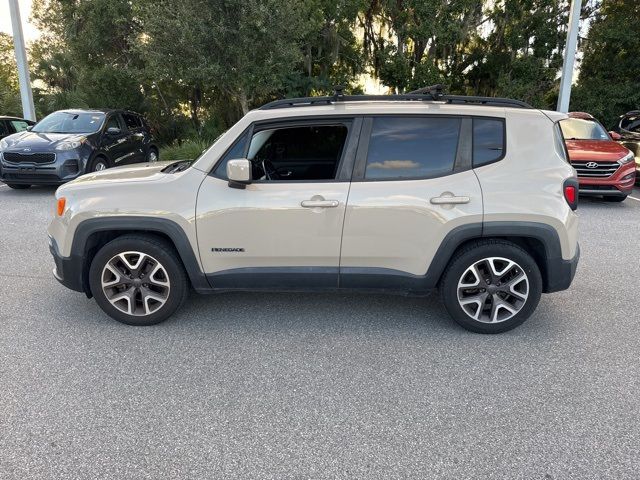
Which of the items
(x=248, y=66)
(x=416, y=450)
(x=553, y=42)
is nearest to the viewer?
(x=416, y=450)

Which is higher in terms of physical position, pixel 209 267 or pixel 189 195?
pixel 189 195

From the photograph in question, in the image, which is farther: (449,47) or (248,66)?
(449,47)

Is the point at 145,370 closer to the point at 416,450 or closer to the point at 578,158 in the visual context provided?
the point at 416,450

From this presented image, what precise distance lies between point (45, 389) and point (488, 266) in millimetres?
3132

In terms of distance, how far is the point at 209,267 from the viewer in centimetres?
365

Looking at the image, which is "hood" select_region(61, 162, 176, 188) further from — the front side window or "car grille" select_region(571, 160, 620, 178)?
"car grille" select_region(571, 160, 620, 178)

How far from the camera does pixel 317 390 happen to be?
2949mm

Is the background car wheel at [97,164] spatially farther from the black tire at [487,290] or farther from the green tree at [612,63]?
the green tree at [612,63]

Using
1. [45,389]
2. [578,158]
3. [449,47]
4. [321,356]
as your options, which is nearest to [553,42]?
[449,47]

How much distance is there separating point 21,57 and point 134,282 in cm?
1399

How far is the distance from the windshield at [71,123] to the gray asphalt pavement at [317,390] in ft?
21.4

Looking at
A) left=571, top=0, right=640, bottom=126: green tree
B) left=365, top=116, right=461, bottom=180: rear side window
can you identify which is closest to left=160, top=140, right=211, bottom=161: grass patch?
left=365, top=116, right=461, bottom=180: rear side window

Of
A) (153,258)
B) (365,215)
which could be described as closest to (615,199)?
(365,215)

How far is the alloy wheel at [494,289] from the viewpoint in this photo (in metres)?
3.56
